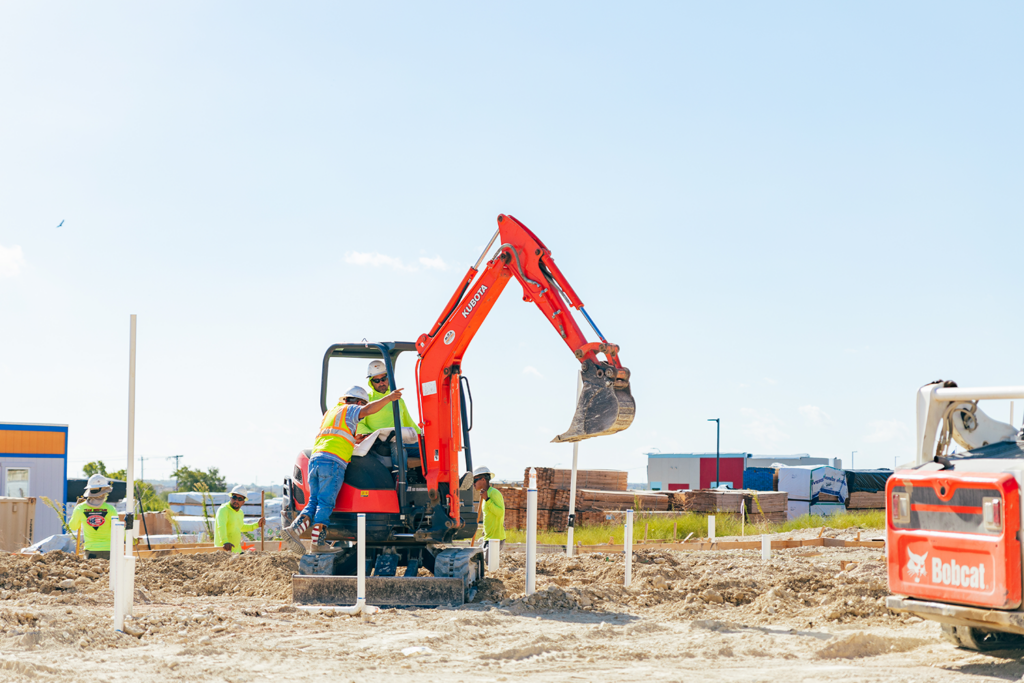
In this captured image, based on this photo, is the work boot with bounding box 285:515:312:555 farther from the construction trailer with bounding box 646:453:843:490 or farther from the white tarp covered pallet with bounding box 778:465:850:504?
the construction trailer with bounding box 646:453:843:490

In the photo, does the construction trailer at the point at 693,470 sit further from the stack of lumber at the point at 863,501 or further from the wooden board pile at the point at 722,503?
the wooden board pile at the point at 722,503

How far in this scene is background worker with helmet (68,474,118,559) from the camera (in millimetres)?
13812

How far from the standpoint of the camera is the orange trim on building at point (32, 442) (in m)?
27.4

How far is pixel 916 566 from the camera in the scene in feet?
22.6

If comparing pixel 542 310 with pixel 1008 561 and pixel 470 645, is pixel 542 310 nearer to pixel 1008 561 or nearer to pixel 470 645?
pixel 470 645

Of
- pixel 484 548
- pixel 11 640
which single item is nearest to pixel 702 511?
pixel 484 548

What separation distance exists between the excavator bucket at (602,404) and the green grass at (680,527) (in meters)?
10.1

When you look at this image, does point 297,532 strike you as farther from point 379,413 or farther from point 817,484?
point 817,484

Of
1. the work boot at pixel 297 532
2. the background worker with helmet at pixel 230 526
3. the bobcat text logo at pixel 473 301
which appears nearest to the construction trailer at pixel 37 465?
the background worker with helmet at pixel 230 526

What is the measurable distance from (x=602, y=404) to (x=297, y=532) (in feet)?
12.6

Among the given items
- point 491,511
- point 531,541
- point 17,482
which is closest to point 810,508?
point 491,511

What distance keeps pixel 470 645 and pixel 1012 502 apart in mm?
4185

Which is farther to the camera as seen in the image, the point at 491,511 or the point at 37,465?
the point at 37,465

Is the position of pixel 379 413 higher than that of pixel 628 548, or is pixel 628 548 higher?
pixel 379 413
